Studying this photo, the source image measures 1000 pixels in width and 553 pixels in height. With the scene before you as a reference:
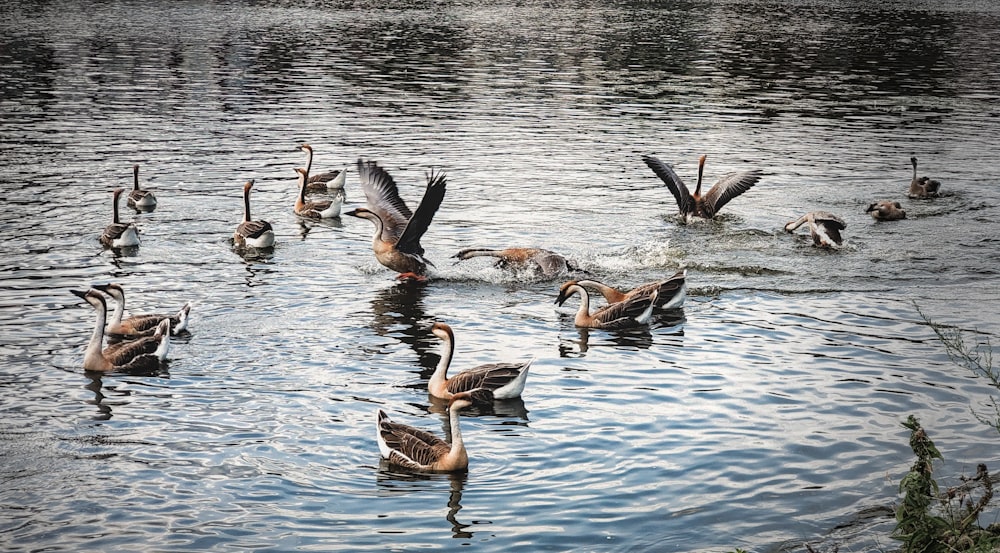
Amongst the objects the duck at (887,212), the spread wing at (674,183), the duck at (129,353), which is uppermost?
the spread wing at (674,183)

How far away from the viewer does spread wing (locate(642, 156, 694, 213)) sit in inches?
958

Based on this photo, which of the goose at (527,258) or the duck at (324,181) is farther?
the duck at (324,181)

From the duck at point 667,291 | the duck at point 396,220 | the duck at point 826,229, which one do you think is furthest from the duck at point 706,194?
the duck at point 667,291

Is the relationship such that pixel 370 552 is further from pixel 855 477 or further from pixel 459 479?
pixel 855 477

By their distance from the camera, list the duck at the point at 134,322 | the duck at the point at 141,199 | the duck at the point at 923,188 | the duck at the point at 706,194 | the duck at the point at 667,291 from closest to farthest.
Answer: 1. the duck at the point at 134,322
2. the duck at the point at 667,291
3. the duck at the point at 706,194
4. the duck at the point at 141,199
5. the duck at the point at 923,188

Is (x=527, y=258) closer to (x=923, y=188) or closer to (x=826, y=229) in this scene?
(x=826, y=229)

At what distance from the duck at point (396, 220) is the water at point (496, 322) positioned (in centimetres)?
64

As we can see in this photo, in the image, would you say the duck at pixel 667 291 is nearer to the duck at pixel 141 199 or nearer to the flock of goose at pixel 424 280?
the flock of goose at pixel 424 280

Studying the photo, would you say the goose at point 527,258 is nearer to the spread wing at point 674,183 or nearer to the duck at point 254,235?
the duck at point 254,235

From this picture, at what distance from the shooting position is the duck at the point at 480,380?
47.9ft

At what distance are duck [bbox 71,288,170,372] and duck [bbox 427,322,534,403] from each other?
13.1ft

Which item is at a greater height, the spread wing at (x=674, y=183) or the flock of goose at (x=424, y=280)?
the spread wing at (x=674, y=183)

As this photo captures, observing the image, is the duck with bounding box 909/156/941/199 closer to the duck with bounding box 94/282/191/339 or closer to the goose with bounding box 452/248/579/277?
the goose with bounding box 452/248/579/277

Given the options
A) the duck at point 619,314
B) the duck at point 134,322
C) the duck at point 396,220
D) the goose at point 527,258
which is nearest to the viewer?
the duck at point 134,322
